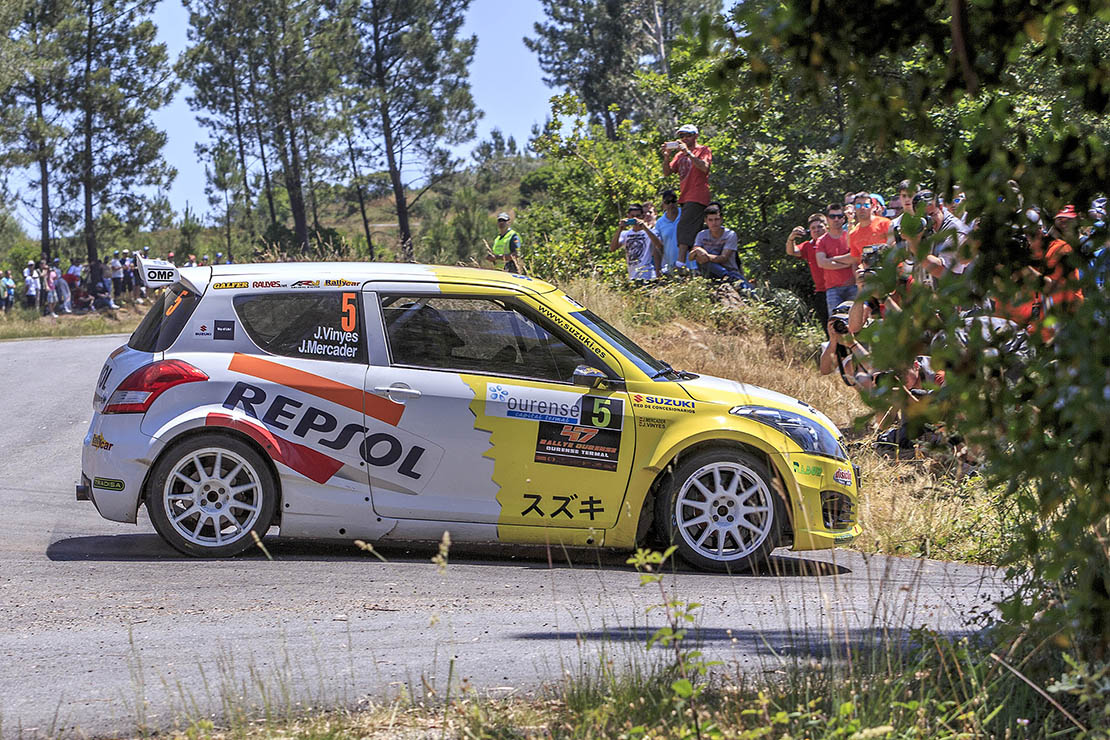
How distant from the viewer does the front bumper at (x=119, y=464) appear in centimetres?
770

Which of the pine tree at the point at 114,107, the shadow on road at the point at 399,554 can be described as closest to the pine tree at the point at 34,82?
the pine tree at the point at 114,107

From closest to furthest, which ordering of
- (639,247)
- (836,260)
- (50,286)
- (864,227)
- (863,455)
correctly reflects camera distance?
(863,455) < (864,227) < (836,260) < (639,247) < (50,286)

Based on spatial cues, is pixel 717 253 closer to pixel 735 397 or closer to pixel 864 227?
pixel 864 227

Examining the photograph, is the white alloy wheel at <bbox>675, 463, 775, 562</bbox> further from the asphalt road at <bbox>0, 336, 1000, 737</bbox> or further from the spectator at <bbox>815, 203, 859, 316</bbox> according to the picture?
the spectator at <bbox>815, 203, 859, 316</bbox>

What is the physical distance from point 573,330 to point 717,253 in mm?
8547

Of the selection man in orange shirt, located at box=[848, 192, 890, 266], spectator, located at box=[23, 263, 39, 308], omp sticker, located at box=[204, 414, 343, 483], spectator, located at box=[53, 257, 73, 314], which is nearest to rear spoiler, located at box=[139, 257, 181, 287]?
omp sticker, located at box=[204, 414, 343, 483]

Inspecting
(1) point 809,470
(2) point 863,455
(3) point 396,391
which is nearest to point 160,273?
(3) point 396,391

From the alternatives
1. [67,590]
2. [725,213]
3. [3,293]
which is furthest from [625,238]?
[3,293]

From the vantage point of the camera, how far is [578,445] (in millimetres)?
7695

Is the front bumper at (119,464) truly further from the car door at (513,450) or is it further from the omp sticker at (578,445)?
the omp sticker at (578,445)

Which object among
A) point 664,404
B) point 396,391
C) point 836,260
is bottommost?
point 664,404

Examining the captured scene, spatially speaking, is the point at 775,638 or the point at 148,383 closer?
the point at 775,638

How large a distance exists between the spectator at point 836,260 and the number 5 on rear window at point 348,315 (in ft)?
23.2

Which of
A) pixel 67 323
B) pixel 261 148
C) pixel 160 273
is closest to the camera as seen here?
pixel 160 273
